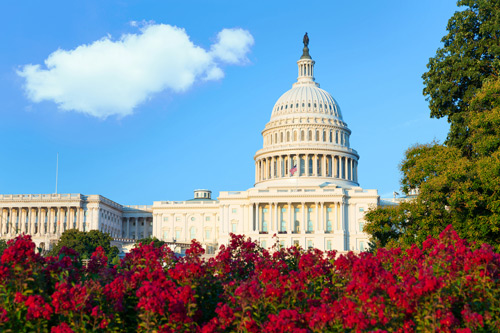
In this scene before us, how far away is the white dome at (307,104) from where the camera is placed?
6398 inches

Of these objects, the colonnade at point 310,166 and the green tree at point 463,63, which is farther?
the colonnade at point 310,166

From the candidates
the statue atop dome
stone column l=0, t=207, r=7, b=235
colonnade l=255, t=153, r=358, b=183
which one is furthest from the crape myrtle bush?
the statue atop dome

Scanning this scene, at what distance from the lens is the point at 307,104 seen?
16325 centimetres

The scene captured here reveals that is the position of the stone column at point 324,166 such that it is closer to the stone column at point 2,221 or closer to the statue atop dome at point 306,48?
the statue atop dome at point 306,48

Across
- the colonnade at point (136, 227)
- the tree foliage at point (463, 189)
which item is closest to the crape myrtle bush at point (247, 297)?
the tree foliage at point (463, 189)

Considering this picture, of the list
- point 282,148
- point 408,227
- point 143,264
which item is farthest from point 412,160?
point 282,148

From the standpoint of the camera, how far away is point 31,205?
152 metres

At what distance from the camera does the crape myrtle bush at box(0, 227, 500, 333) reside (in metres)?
14.2

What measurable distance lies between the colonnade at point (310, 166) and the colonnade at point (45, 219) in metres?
43.4

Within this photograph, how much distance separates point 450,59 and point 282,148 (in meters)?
98.9

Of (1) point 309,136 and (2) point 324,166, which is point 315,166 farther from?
(1) point 309,136

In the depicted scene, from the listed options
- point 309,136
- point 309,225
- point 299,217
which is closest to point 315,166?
point 309,136

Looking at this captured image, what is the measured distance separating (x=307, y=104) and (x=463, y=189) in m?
119

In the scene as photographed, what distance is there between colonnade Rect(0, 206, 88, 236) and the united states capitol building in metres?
0.23
